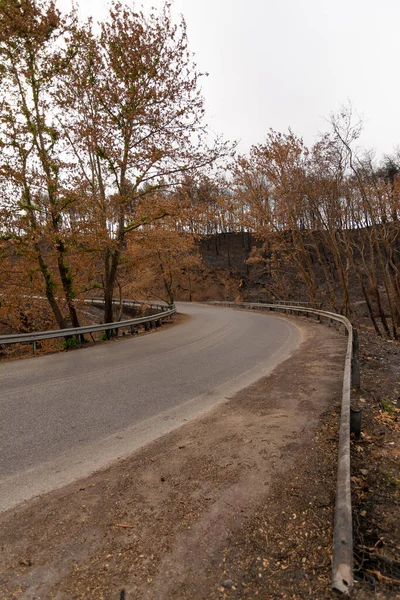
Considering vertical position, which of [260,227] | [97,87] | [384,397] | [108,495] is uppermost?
[97,87]

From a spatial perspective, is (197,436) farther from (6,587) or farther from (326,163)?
(326,163)

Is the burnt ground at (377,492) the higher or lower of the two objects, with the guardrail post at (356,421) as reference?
lower

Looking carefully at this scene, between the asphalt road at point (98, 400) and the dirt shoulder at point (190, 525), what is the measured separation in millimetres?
441

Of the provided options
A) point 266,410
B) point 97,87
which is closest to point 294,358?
point 266,410

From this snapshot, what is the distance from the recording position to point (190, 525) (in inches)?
115

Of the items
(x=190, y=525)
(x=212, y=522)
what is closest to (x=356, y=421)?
(x=212, y=522)

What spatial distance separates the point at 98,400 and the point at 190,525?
3.71 metres

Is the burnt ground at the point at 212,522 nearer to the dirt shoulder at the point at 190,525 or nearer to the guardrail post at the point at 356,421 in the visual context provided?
the dirt shoulder at the point at 190,525

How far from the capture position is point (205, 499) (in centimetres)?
328

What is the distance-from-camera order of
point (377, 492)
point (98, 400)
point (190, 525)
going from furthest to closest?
point (98, 400) < point (377, 492) < point (190, 525)

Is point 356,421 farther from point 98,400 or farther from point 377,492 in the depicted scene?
point 98,400

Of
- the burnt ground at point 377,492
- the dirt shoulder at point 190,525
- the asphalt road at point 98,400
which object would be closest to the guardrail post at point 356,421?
the burnt ground at point 377,492

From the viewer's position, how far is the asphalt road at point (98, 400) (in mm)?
4078

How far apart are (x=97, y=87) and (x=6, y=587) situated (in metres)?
16.8
